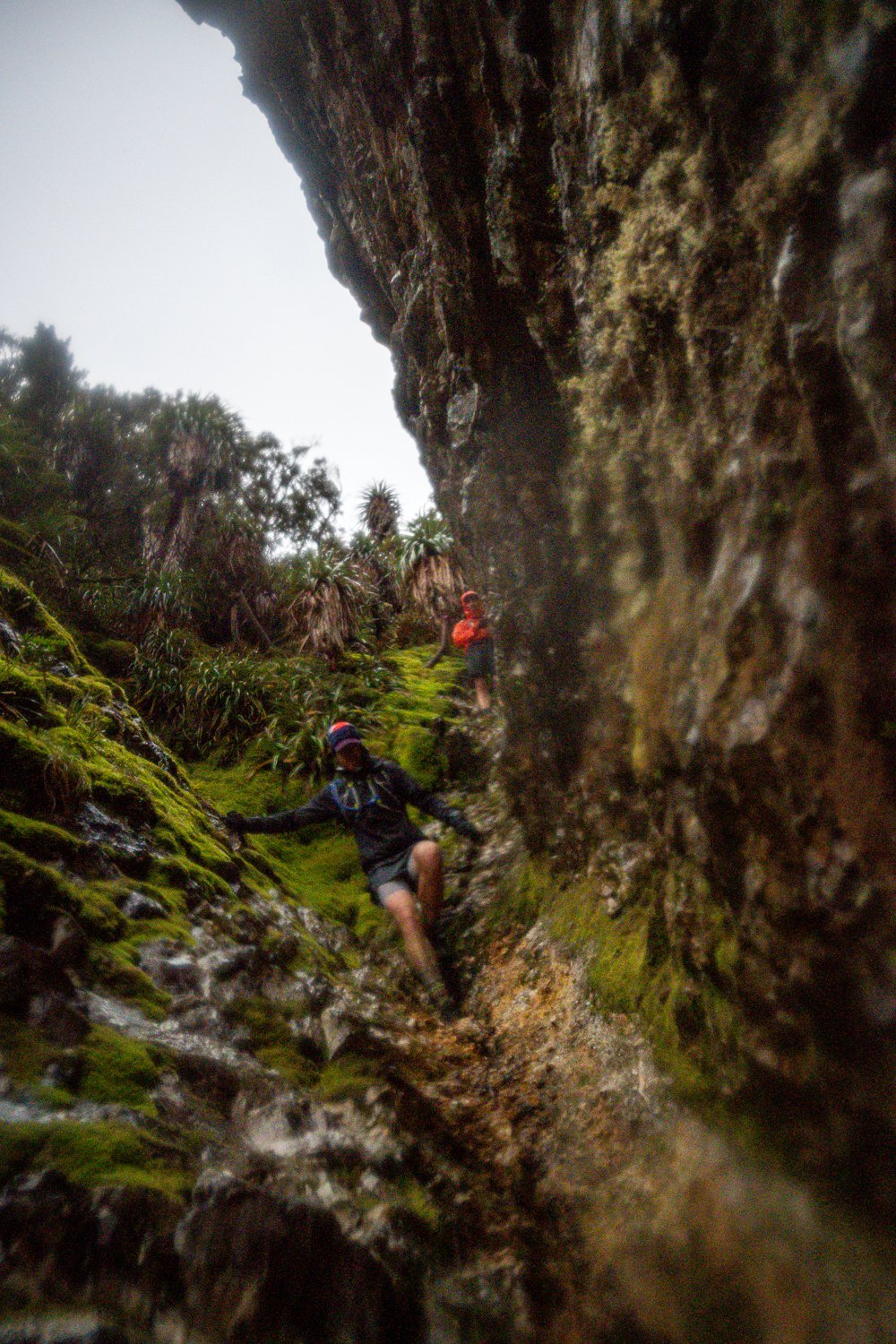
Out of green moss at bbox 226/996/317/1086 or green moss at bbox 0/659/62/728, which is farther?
green moss at bbox 0/659/62/728

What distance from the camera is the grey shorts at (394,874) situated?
470cm

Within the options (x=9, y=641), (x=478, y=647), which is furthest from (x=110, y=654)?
(x=478, y=647)

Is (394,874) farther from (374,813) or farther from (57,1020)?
(57,1020)

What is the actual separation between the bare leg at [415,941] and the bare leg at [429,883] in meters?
0.17

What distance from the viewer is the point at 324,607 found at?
10.3 m

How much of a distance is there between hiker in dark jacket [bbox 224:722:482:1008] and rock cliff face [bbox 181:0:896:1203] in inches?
28.5

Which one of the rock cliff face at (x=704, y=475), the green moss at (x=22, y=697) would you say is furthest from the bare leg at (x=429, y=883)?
the green moss at (x=22, y=697)

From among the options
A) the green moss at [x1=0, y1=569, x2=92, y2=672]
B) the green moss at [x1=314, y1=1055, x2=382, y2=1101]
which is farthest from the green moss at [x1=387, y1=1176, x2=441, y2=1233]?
the green moss at [x1=0, y1=569, x2=92, y2=672]

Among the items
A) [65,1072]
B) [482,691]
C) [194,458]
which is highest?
[194,458]

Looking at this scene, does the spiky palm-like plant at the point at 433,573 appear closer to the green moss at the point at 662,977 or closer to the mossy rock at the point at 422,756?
the mossy rock at the point at 422,756

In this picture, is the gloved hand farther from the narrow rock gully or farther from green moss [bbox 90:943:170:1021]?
green moss [bbox 90:943:170:1021]

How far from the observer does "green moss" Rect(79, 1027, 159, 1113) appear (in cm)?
232

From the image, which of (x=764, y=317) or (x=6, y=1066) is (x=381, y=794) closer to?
(x=6, y=1066)

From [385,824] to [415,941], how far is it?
0.95 meters
